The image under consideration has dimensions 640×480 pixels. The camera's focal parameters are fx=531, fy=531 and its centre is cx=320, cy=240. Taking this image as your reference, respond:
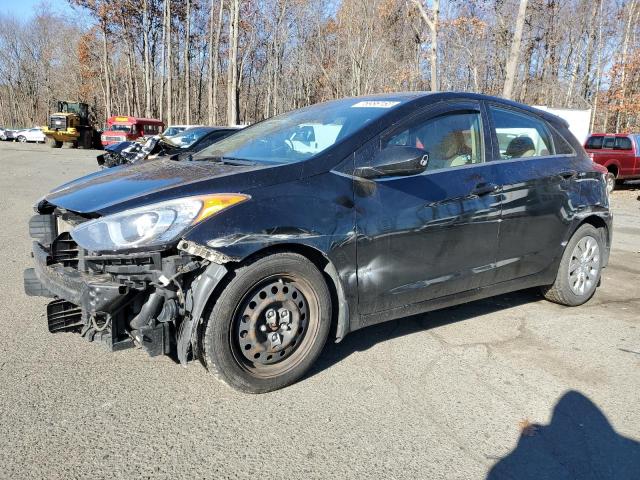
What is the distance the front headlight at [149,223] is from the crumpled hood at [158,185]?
6 cm

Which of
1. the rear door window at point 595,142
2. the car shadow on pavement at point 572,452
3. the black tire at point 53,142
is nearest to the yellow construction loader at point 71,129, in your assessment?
the black tire at point 53,142

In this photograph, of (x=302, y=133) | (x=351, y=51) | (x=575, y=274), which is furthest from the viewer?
(x=351, y=51)

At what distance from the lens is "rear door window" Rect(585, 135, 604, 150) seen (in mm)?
17562

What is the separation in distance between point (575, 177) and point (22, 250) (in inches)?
233

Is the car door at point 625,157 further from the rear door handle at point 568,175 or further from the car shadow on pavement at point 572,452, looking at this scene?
the car shadow on pavement at point 572,452

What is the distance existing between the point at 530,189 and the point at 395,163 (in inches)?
60.8

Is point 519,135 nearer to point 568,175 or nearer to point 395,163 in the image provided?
point 568,175

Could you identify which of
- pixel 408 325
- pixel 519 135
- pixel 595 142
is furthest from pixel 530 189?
pixel 595 142

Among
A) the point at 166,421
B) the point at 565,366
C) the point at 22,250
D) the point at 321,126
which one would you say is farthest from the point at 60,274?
the point at 22,250

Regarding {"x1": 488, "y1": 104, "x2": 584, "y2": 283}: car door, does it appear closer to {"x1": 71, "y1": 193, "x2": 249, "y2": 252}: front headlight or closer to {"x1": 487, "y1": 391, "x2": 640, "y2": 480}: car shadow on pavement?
{"x1": 487, "y1": 391, "x2": 640, "y2": 480}: car shadow on pavement

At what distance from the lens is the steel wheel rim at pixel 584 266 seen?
4.75m

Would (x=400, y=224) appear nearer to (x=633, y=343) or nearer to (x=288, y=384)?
(x=288, y=384)

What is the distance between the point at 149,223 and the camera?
2.72 m

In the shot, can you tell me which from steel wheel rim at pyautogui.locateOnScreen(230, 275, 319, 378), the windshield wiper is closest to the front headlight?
steel wheel rim at pyautogui.locateOnScreen(230, 275, 319, 378)
